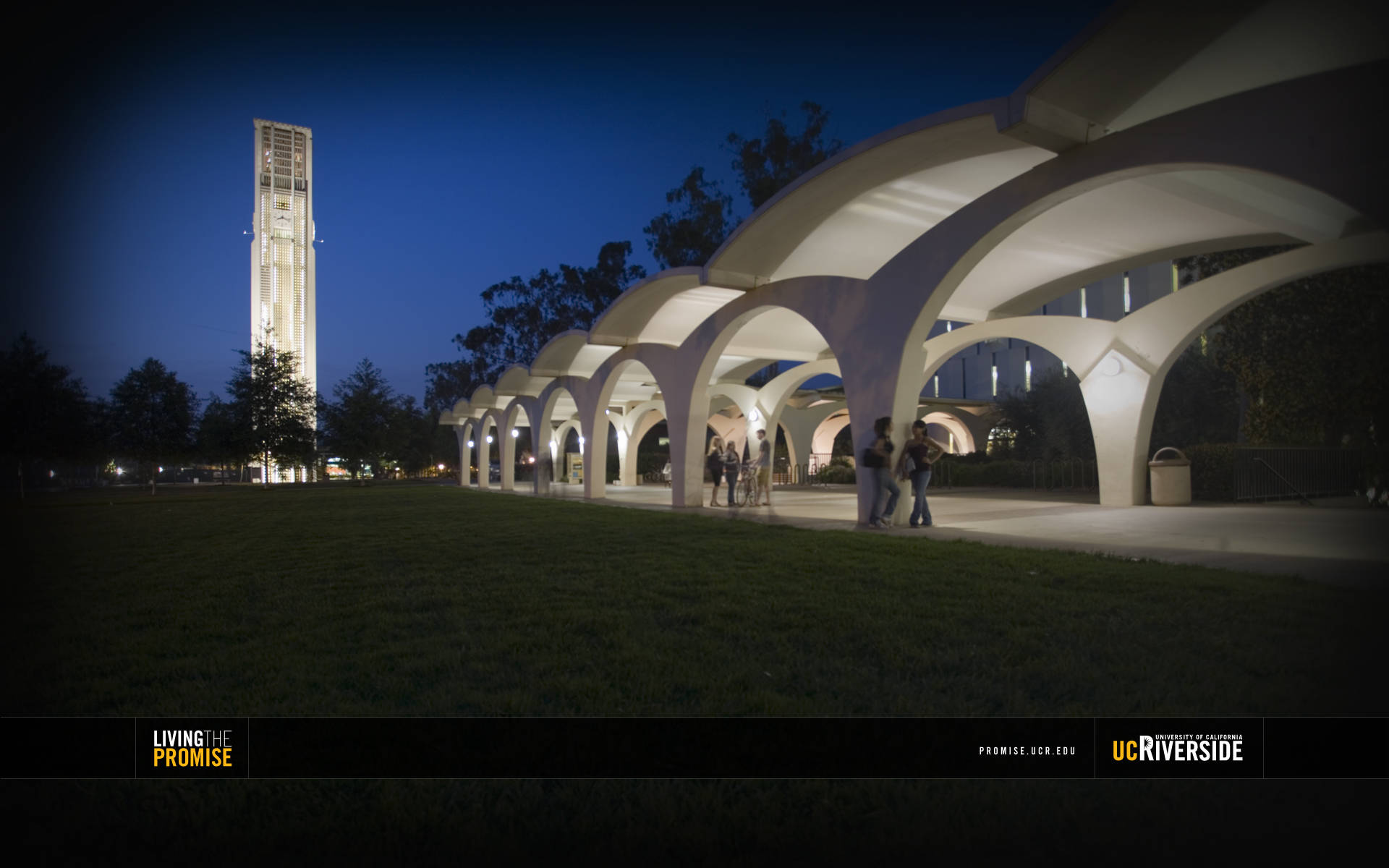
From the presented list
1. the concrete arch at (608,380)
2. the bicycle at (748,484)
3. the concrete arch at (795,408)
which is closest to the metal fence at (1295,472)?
the concrete arch at (795,408)

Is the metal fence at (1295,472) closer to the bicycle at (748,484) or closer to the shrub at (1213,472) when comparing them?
the shrub at (1213,472)

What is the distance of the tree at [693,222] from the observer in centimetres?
4119

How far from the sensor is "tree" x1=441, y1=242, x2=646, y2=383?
159 feet

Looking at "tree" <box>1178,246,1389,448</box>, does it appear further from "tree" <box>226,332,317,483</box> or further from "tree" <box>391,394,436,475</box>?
Result: "tree" <box>391,394,436,475</box>

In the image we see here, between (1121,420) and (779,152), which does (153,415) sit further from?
(1121,420)

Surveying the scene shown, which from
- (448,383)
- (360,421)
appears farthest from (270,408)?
(448,383)

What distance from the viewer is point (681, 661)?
12.1ft

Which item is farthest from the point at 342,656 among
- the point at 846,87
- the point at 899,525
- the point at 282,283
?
the point at 282,283

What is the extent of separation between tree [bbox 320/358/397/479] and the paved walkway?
25.6m

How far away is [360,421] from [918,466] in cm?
3418

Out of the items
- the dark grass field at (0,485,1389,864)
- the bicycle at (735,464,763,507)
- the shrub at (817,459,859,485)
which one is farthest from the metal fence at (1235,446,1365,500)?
the shrub at (817,459,859,485)

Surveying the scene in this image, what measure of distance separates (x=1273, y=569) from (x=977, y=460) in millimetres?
24023
